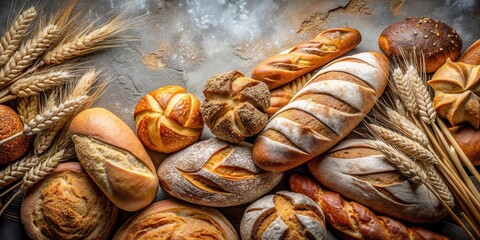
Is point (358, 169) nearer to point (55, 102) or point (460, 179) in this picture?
point (460, 179)

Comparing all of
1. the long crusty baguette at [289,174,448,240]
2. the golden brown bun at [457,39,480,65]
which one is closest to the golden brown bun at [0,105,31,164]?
the long crusty baguette at [289,174,448,240]

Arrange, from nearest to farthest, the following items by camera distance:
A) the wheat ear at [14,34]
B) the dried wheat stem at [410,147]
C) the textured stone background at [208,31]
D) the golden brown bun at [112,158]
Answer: the dried wheat stem at [410,147], the golden brown bun at [112,158], the wheat ear at [14,34], the textured stone background at [208,31]

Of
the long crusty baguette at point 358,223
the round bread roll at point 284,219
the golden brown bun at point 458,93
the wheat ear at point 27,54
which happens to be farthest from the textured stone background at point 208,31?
the long crusty baguette at point 358,223

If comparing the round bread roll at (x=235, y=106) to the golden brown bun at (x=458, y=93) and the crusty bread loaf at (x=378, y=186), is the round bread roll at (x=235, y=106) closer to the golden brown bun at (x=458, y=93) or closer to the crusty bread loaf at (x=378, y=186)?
the crusty bread loaf at (x=378, y=186)

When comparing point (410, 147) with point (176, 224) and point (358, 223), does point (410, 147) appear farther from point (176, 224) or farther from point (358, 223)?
point (176, 224)

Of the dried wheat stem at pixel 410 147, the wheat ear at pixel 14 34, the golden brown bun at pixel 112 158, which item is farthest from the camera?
the wheat ear at pixel 14 34

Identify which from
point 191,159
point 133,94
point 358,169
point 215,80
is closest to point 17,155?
point 133,94

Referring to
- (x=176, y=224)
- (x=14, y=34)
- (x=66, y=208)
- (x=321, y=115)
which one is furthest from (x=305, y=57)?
(x=14, y=34)

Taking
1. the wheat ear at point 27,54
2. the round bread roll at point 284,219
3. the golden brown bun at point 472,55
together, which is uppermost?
the wheat ear at point 27,54
